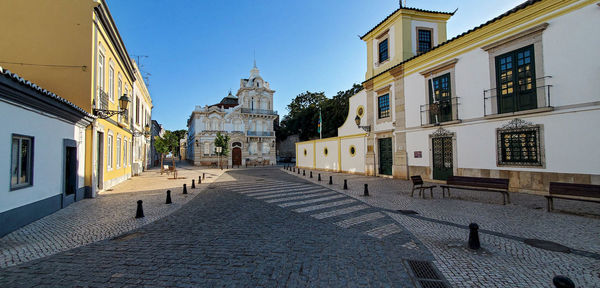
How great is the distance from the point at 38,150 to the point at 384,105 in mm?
17729

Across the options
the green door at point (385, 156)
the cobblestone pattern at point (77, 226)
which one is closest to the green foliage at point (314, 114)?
the green door at point (385, 156)

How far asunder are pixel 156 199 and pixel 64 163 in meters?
3.13

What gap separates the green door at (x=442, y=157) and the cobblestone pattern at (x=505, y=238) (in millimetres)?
4425

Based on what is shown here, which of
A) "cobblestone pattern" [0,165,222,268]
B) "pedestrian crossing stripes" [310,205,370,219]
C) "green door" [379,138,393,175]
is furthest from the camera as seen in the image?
"green door" [379,138,393,175]

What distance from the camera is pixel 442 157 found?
13.9 meters

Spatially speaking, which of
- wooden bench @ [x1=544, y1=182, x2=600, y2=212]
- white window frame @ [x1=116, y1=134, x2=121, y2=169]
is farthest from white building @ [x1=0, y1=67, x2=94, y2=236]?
wooden bench @ [x1=544, y1=182, x2=600, y2=212]

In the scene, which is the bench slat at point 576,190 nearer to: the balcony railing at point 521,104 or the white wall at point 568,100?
the white wall at point 568,100

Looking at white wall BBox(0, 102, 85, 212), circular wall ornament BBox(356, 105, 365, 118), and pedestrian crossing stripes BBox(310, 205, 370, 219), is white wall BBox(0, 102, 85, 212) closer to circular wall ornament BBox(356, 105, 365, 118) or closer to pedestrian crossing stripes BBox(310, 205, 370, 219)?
pedestrian crossing stripes BBox(310, 205, 370, 219)

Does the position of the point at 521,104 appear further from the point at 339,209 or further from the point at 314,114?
the point at 314,114

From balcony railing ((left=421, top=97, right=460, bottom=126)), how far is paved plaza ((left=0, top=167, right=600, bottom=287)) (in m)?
6.18

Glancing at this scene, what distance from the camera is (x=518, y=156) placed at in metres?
10.6

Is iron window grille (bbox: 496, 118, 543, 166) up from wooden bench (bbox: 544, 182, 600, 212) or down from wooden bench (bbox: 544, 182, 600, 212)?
up

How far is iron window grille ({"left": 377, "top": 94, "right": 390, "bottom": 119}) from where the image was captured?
58.6 ft

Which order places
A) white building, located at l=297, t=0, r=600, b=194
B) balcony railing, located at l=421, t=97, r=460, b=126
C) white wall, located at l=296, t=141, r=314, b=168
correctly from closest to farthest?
1. white building, located at l=297, t=0, r=600, b=194
2. balcony railing, located at l=421, t=97, r=460, b=126
3. white wall, located at l=296, t=141, r=314, b=168
